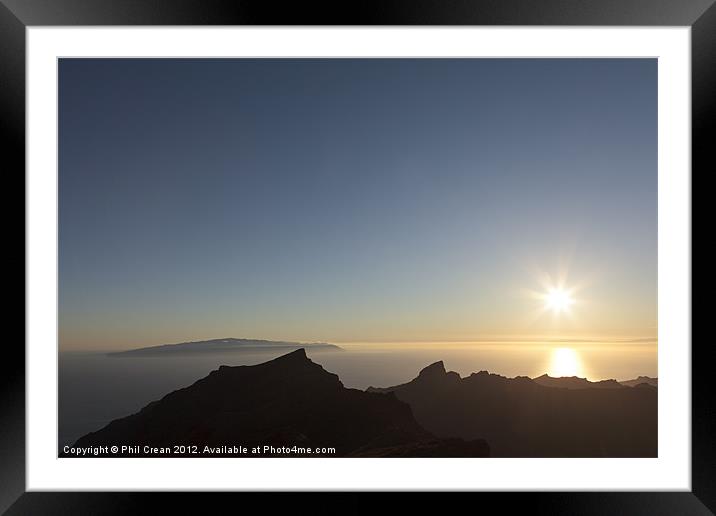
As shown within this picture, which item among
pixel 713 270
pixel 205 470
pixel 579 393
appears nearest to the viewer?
pixel 713 270

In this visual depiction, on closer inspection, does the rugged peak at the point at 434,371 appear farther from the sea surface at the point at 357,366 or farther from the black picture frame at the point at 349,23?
the black picture frame at the point at 349,23

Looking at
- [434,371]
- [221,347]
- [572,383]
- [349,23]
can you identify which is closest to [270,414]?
[221,347]

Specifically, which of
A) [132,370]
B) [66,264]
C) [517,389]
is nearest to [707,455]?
[517,389]

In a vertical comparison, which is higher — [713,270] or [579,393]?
[713,270]

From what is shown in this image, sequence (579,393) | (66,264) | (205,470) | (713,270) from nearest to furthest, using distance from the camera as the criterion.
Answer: (713,270)
(205,470)
(66,264)
(579,393)

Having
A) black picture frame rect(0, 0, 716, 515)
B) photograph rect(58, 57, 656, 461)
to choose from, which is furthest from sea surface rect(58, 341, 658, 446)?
black picture frame rect(0, 0, 716, 515)

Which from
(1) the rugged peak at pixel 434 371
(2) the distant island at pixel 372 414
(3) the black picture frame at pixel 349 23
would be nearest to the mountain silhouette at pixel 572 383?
(2) the distant island at pixel 372 414

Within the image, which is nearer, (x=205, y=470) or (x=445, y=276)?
(x=205, y=470)

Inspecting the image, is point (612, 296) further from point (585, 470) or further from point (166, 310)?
point (166, 310)
